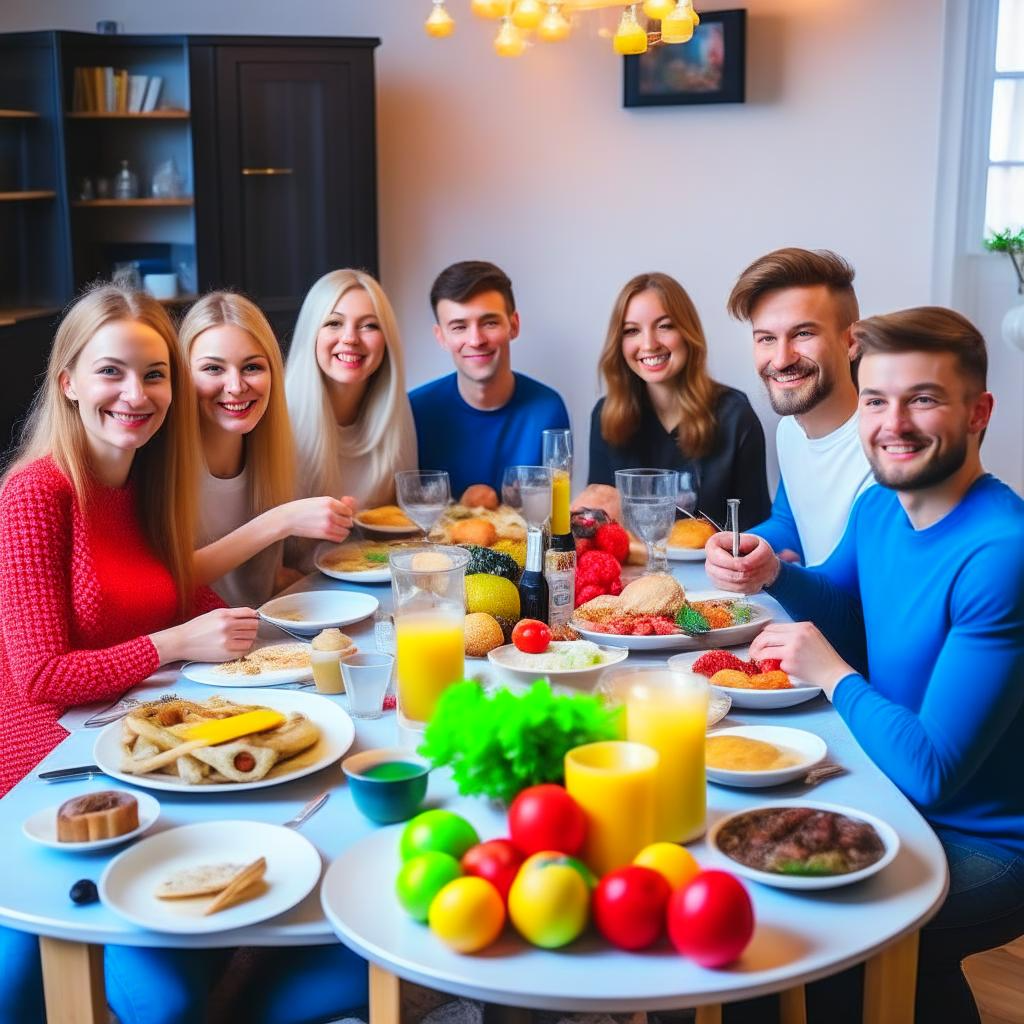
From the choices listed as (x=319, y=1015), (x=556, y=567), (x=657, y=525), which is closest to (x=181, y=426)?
(x=556, y=567)

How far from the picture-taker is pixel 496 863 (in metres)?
1.14

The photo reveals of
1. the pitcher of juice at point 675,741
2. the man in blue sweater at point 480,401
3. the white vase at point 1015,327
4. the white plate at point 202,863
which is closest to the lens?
the white plate at point 202,863

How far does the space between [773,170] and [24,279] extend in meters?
2.97

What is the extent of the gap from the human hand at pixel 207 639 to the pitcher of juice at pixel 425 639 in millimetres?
368

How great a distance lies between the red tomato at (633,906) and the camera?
110cm

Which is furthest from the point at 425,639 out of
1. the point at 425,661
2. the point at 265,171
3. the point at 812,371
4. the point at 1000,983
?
the point at 265,171

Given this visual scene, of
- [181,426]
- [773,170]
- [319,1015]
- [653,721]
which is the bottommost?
[319,1015]

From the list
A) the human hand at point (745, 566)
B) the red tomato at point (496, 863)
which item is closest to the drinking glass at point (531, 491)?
the human hand at point (745, 566)

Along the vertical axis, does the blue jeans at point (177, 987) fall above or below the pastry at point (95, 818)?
below

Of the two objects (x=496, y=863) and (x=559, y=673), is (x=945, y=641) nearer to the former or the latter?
(x=559, y=673)

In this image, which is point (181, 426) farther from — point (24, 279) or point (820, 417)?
point (24, 279)

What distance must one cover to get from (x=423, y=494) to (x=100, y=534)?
700 millimetres

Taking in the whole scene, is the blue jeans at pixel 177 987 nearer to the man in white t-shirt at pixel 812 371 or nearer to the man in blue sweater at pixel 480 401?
the man in white t-shirt at pixel 812 371

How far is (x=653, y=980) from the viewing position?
1.07 metres
